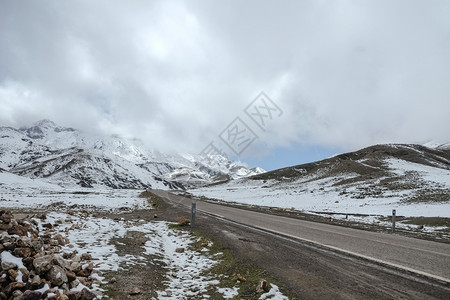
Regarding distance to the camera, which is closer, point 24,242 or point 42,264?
point 42,264

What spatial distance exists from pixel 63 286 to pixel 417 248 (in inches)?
433

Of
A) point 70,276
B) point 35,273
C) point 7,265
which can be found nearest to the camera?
point 7,265

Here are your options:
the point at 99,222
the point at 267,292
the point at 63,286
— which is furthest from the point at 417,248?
the point at 99,222

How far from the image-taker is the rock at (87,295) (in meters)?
5.61

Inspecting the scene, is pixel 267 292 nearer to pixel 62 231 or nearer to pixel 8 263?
pixel 8 263

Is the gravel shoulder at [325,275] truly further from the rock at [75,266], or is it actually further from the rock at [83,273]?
the rock at [75,266]

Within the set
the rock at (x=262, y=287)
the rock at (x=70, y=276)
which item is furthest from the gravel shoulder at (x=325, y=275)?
the rock at (x=70, y=276)

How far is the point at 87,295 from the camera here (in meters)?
5.66

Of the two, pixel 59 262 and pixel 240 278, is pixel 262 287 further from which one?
pixel 59 262

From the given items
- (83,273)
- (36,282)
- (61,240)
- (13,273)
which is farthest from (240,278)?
(61,240)

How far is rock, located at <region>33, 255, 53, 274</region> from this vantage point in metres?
5.87

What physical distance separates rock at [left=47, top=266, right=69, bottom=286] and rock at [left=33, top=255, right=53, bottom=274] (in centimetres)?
10

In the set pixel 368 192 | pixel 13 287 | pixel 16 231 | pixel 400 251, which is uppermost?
pixel 368 192

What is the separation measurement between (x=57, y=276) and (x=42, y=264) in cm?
42
